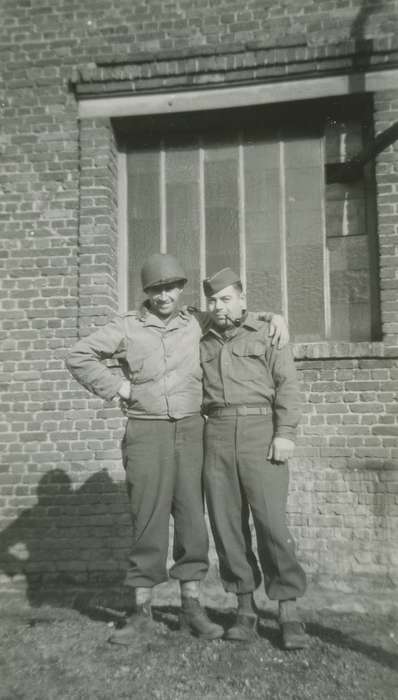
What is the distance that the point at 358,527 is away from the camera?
13.9 ft

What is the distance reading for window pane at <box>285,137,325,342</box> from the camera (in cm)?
476

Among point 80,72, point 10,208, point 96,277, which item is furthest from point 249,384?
point 80,72

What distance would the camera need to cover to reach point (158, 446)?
128 inches

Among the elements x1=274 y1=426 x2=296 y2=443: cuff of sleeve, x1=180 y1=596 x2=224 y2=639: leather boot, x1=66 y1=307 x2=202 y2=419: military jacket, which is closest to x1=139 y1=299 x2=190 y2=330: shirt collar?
x1=66 y1=307 x2=202 y2=419: military jacket

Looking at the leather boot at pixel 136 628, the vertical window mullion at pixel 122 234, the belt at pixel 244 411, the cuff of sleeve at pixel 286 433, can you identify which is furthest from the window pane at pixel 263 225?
the leather boot at pixel 136 628

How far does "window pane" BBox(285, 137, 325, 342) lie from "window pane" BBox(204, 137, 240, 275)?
0.47 meters

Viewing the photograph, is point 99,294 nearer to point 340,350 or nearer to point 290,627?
point 340,350

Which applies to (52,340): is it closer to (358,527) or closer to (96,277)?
(96,277)

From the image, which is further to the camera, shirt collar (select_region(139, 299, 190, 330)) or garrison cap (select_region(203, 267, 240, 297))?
shirt collar (select_region(139, 299, 190, 330))

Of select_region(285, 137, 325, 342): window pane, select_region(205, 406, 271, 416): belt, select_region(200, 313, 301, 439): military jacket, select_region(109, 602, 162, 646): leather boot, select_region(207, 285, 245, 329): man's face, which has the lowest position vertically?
select_region(109, 602, 162, 646): leather boot

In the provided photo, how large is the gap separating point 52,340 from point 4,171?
5.09ft

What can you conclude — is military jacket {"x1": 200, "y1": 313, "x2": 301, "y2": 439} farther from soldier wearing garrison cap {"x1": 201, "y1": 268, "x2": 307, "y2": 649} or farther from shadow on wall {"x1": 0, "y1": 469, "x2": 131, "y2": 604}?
shadow on wall {"x1": 0, "y1": 469, "x2": 131, "y2": 604}

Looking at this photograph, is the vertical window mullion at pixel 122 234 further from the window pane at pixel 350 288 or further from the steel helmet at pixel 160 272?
the window pane at pixel 350 288

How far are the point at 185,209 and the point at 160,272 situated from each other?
1.89 meters
